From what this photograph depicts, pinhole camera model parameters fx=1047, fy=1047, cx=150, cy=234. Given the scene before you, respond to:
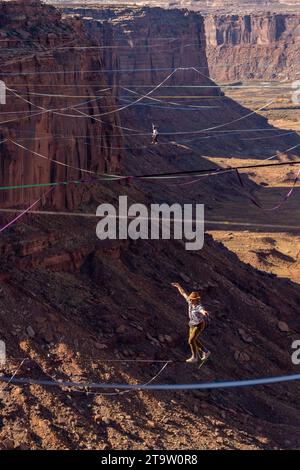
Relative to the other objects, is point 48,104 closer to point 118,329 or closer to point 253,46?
point 118,329

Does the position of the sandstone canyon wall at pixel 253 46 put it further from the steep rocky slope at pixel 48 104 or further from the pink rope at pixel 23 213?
the pink rope at pixel 23 213

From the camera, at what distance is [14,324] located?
28109mm

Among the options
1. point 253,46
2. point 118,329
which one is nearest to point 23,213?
point 118,329

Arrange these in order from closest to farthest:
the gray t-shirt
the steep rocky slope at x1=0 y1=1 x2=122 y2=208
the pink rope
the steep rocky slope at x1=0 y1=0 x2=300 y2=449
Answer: the gray t-shirt → the steep rocky slope at x1=0 y1=0 x2=300 y2=449 → the pink rope → the steep rocky slope at x1=0 y1=1 x2=122 y2=208

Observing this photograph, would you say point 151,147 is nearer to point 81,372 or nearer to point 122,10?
point 122,10

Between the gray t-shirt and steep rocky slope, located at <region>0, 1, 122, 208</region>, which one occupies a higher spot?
steep rocky slope, located at <region>0, 1, 122, 208</region>

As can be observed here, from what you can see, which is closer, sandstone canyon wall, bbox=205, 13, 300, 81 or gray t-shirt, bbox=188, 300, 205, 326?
gray t-shirt, bbox=188, 300, 205, 326

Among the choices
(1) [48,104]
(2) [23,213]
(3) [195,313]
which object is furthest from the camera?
(1) [48,104]

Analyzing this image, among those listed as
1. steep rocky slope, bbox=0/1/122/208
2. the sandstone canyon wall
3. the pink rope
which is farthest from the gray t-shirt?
the sandstone canyon wall

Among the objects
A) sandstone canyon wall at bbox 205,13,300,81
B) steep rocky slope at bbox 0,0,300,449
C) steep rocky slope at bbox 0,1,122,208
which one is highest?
steep rocky slope at bbox 0,1,122,208

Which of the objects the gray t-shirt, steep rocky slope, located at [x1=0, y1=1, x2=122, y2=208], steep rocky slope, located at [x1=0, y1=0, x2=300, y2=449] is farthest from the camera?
steep rocky slope, located at [x1=0, y1=1, x2=122, y2=208]

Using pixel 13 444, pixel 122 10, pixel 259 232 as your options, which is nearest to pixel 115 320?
pixel 13 444

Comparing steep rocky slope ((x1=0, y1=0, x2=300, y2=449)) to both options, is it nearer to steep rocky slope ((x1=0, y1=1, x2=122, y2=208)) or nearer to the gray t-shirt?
steep rocky slope ((x1=0, y1=1, x2=122, y2=208))

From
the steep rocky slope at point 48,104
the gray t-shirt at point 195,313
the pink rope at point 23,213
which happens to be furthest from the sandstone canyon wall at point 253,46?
the gray t-shirt at point 195,313
